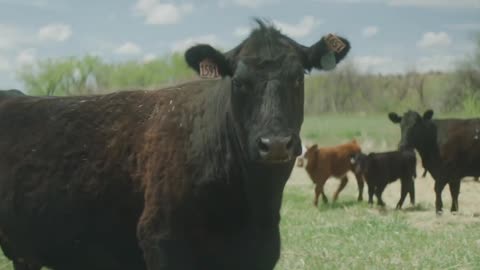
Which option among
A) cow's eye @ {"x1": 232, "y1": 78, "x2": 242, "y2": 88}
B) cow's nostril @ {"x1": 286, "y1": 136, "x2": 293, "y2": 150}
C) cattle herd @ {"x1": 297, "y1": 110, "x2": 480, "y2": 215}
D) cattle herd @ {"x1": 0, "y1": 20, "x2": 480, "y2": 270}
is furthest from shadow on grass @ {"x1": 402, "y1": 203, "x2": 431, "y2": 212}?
cow's nostril @ {"x1": 286, "y1": 136, "x2": 293, "y2": 150}

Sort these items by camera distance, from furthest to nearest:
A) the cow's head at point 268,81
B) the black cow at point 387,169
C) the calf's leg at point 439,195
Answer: the black cow at point 387,169, the calf's leg at point 439,195, the cow's head at point 268,81

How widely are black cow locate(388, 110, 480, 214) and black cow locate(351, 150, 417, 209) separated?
1.15 feet

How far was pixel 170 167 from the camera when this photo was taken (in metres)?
4.96

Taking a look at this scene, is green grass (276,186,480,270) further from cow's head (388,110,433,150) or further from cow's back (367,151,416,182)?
cow's head (388,110,433,150)

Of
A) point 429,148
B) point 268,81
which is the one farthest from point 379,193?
point 268,81

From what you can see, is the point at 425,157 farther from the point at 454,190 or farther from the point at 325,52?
the point at 325,52

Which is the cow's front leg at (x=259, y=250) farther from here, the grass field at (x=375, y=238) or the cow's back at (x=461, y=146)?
the cow's back at (x=461, y=146)

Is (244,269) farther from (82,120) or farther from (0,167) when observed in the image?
(0,167)

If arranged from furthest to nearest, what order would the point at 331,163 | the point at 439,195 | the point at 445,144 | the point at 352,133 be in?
the point at 352,133 → the point at 331,163 → the point at 445,144 → the point at 439,195

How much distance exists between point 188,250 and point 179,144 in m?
0.78

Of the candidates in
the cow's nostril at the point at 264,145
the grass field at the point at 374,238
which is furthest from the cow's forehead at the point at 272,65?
the grass field at the point at 374,238

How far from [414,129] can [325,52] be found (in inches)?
549

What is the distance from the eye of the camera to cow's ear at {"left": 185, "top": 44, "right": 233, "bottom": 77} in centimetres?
489

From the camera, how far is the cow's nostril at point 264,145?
422cm
